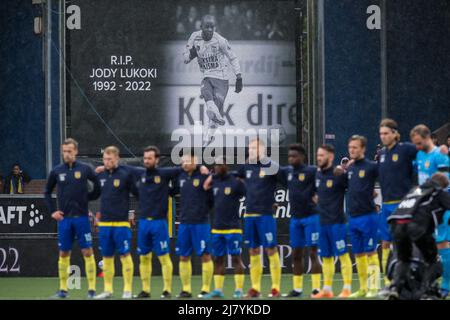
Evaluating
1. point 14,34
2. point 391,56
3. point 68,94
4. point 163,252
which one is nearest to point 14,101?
point 14,34

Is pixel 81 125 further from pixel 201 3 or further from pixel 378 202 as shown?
pixel 378 202

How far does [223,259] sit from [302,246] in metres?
1.09

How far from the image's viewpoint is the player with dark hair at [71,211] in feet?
56.7

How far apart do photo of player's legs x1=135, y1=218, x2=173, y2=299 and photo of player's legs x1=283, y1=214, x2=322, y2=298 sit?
5.41 feet

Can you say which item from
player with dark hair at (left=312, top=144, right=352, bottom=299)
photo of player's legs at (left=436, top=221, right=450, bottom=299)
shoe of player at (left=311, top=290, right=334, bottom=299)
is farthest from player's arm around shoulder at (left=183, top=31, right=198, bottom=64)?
photo of player's legs at (left=436, top=221, right=450, bottom=299)

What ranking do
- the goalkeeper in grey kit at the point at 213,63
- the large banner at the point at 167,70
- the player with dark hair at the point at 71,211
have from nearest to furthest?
1. the player with dark hair at the point at 71,211
2. the large banner at the point at 167,70
3. the goalkeeper in grey kit at the point at 213,63

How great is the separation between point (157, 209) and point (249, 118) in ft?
23.9

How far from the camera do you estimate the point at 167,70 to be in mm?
24438

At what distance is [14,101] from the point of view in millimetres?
30531

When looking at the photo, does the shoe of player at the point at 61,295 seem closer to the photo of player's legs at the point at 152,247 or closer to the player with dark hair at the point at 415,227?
the photo of player's legs at the point at 152,247

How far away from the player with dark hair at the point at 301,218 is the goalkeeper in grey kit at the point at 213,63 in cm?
716

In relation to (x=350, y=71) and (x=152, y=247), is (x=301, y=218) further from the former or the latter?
(x=350, y=71)

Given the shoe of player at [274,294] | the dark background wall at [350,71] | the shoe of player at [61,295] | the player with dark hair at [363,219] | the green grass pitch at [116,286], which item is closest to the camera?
the player with dark hair at [363,219]

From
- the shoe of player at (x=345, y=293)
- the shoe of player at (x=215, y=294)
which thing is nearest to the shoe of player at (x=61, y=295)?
the shoe of player at (x=215, y=294)
